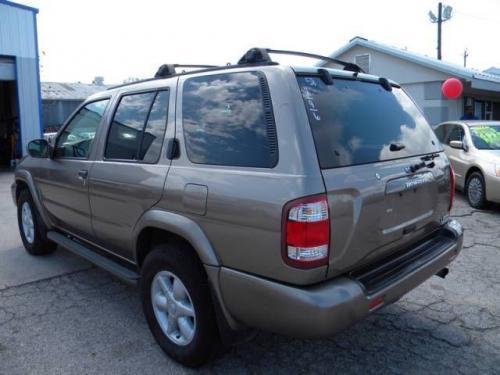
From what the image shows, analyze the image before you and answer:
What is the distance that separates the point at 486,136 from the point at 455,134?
766 millimetres

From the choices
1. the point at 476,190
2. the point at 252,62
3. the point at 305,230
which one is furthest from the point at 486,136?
the point at 305,230

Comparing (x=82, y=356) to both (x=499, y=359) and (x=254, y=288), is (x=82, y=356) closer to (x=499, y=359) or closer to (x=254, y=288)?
(x=254, y=288)

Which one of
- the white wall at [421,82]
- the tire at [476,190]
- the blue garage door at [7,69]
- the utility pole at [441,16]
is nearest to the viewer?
the tire at [476,190]

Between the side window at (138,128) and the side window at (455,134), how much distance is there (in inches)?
279

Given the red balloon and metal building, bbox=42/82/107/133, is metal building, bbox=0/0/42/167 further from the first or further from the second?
the red balloon

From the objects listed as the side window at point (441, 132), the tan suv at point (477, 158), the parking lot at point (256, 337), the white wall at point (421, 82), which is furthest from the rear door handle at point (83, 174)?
the white wall at point (421, 82)

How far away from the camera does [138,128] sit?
3.33 m

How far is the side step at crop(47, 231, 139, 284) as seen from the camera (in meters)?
3.34

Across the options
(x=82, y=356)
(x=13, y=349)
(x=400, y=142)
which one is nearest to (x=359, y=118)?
(x=400, y=142)

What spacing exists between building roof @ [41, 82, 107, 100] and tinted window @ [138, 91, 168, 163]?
2366 centimetres

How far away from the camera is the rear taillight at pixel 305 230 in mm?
2209

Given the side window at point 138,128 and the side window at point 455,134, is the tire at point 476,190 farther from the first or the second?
the side window at point 138,128

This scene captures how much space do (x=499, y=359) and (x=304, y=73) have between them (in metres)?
2.29

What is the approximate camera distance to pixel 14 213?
7742mm
